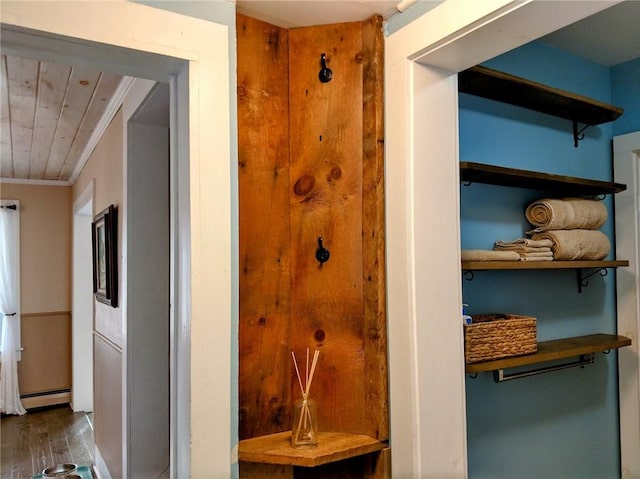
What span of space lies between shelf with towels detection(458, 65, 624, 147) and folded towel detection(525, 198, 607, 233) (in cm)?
37

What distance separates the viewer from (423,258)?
1218mm

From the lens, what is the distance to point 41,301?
4754 mm

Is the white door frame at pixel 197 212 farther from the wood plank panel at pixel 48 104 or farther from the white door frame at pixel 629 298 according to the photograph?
the white door frame at pixel 629 298

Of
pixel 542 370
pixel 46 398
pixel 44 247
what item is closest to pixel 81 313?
pixel 44 247

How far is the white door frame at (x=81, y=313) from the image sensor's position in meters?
4.47

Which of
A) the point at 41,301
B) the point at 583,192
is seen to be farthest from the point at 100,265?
the point at 583,192

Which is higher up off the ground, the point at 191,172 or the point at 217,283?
the point at 191,172

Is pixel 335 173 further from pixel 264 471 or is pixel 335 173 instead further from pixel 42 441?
pixel 42 441

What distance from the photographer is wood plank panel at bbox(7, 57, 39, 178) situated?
1982 mm

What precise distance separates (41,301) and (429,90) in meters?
4.81

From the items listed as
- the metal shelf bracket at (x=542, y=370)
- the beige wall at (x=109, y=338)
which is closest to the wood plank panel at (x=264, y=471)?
the metal shelf bracket at (x=542, y=370)

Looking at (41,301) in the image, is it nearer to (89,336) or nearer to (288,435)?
(89,336)

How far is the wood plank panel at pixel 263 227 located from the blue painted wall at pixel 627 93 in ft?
5.72

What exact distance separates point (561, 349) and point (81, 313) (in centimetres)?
428
